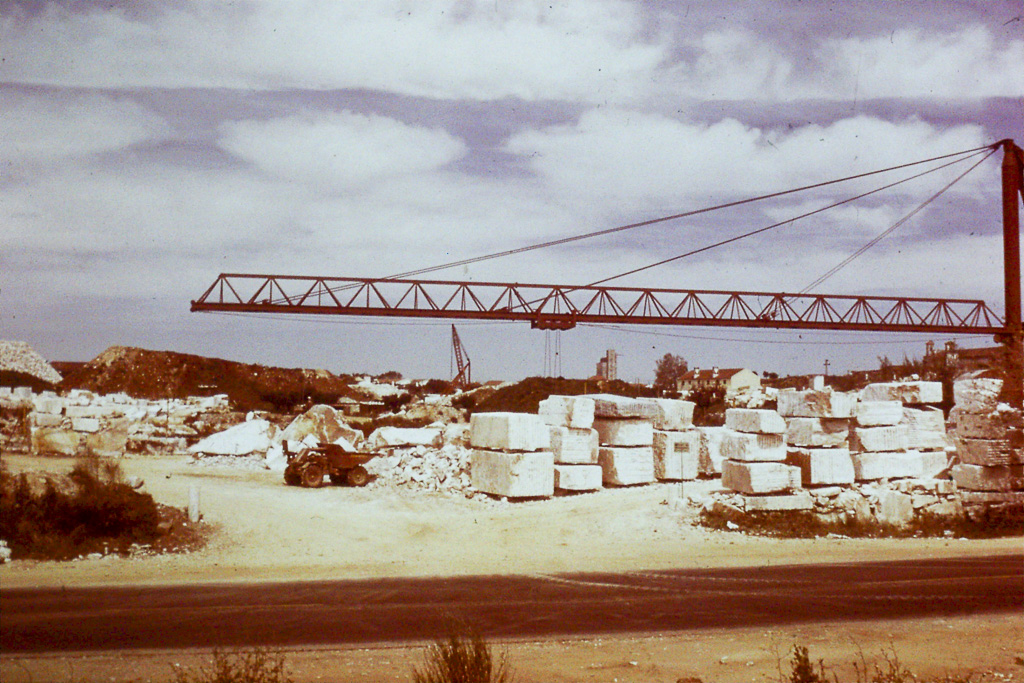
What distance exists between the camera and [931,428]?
1811cm

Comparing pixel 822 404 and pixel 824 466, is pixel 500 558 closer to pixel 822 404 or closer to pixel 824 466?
pixel 824 466

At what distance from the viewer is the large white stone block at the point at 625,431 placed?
1877 cm

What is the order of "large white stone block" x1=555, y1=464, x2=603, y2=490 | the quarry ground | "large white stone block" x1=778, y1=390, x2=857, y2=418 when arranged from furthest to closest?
"large white stone block" x1=555, y1=464, x2=603, y2=490
"large white stone block" x1=778, y1=390, x2=857, y2=418
the quarry ground

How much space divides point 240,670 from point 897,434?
1573 centimetres

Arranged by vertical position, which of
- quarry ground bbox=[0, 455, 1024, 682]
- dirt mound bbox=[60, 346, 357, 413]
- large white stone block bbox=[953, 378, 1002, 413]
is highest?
dirt mound bbox=[60, 346, 357, 413]

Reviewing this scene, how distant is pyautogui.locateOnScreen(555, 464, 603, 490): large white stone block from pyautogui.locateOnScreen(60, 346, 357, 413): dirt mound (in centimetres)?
1140

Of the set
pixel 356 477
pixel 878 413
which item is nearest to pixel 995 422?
pixel 878 413

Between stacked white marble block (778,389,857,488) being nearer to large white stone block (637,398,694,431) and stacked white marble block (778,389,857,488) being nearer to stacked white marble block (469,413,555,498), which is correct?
large white stone block (637,398,694,431)

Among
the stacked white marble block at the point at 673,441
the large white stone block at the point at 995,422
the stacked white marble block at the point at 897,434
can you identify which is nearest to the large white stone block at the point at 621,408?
the stacked white marble block at the point at 673,441

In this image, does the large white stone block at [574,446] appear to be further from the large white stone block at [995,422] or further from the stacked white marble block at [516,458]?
the large white stone block at [995,422]

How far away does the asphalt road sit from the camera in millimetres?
7766

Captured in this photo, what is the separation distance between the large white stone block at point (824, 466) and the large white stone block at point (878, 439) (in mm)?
619

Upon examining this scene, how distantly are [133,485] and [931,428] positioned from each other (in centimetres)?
1791

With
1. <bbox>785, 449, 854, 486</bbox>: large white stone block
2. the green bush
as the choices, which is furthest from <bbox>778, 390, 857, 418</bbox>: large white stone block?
the green bush
